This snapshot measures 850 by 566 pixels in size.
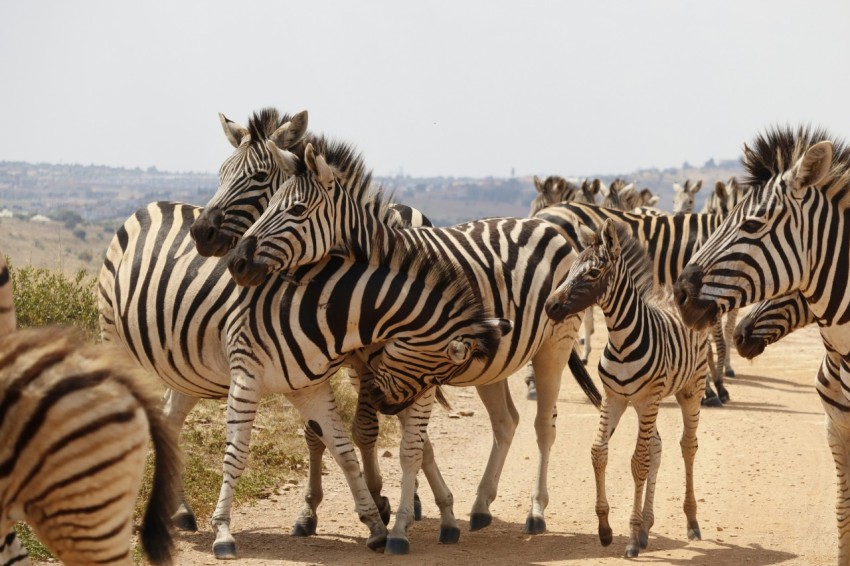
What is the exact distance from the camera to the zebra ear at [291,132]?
8.53 metres

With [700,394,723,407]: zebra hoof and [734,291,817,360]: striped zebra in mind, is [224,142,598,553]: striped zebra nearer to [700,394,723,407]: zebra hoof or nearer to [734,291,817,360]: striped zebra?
[734,291,817,360]: striped zebra

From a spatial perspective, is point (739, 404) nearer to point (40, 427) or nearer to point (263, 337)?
point (263, 337)

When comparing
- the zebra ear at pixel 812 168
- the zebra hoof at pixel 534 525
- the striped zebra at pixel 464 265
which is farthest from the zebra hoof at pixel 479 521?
the zebra ear at pixel 812 168

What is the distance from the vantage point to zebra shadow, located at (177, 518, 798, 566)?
25.3 feet

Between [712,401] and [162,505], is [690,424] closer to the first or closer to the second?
[162,505]

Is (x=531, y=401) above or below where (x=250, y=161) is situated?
below

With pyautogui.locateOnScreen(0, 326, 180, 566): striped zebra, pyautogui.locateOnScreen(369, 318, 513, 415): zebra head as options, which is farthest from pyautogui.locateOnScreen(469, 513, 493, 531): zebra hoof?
pyautogui.locateOnScreen(0, 326, 180, 566): striped zebra

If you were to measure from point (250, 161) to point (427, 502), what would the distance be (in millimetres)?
3547

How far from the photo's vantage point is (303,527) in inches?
337

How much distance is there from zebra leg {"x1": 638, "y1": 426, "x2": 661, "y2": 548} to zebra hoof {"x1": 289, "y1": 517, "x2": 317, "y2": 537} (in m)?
2.43

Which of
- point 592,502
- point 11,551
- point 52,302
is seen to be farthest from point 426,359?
point 52,302

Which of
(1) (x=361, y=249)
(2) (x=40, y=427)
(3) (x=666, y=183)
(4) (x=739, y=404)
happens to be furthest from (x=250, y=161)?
(3) (x=666, y=183)

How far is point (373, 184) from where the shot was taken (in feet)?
27.9

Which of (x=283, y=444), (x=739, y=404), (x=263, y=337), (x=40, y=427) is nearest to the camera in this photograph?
(x=40, y=427)
